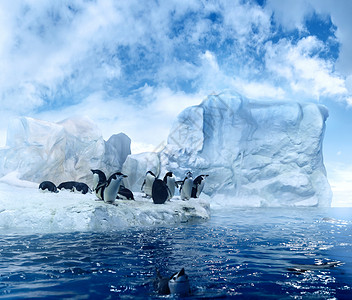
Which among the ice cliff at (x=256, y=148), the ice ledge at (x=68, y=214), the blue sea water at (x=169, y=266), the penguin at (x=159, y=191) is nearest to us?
the blue sea water at (x=169, y=266)

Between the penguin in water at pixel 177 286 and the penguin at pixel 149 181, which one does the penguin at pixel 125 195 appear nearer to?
the penguin at pixel 149 181

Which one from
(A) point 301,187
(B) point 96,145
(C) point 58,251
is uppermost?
(B) point 96,145

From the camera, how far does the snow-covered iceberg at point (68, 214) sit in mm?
8492

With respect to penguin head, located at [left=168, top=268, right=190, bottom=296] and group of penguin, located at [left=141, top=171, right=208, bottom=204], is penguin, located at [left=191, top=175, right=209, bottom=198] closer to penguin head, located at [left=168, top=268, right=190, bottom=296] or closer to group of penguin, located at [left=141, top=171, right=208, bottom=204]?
group of penguin, located at [left=141, top=171, right=208, bottom=204]

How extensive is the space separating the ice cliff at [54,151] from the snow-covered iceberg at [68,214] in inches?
691

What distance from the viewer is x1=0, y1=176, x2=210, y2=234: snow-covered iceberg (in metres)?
8.49

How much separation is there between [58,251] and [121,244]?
4.06 feet

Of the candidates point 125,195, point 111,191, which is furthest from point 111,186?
point 125,195

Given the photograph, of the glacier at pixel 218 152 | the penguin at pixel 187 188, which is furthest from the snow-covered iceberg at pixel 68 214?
the glacier at pixel 218 152

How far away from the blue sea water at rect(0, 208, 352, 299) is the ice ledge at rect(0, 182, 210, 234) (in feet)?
4.45

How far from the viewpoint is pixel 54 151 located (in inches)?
1088

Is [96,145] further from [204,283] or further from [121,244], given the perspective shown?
[204,283]

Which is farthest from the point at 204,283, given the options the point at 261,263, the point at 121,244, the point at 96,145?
the point at 96,145

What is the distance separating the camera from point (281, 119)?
35.6 meters
